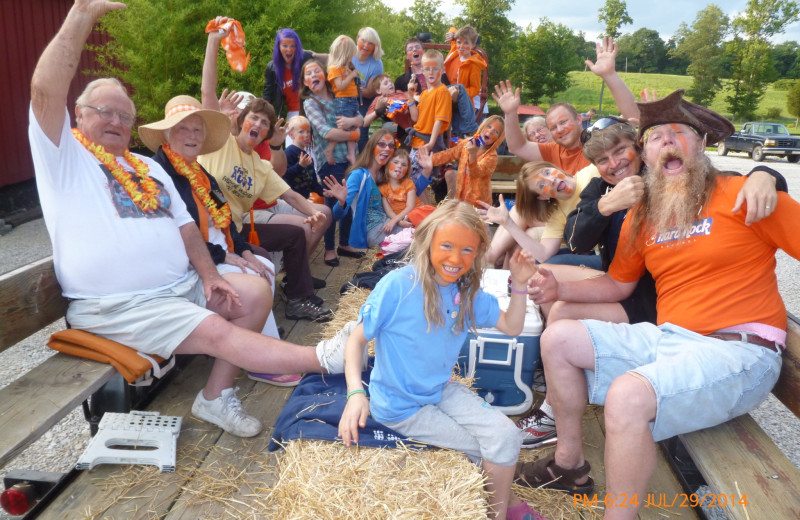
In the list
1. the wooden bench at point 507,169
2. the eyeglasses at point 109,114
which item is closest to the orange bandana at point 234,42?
the eyeglasses at point 109,114

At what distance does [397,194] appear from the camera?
18.2ft

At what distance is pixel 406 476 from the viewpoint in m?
1.97

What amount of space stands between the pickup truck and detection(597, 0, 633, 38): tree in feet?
96.6

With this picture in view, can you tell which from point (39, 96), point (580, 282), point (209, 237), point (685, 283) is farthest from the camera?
point (209, 237)

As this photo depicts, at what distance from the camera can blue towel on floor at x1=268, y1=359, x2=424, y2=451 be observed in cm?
214

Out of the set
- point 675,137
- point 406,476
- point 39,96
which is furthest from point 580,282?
point 39,96

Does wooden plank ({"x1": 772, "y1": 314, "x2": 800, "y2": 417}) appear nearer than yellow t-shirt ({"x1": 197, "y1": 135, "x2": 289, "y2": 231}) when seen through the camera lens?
Yes

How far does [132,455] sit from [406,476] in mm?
1219

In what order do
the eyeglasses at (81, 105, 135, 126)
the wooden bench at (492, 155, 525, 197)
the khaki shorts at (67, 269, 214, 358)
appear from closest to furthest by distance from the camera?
the khaki shorts at (67, 269, 214, 358), the eyeglasses at (81, 105, 135, 126), the wooden bench at (492, 155, 525, 197)

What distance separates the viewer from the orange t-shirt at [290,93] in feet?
20.1

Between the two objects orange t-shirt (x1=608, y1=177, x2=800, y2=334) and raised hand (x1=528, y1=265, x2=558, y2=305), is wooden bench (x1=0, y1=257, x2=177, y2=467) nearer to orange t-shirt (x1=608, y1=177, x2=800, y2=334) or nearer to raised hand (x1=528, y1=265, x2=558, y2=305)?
raised hand (x1=528, y1=265, x2=558, y2=305)

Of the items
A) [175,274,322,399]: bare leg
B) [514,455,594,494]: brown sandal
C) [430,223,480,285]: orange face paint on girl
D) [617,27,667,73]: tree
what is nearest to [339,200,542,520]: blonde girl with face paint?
[430,223,480,285]: orange face paint on girl

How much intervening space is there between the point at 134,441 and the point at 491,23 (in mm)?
36827

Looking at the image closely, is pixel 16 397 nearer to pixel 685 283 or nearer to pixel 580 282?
pixel 580 282
